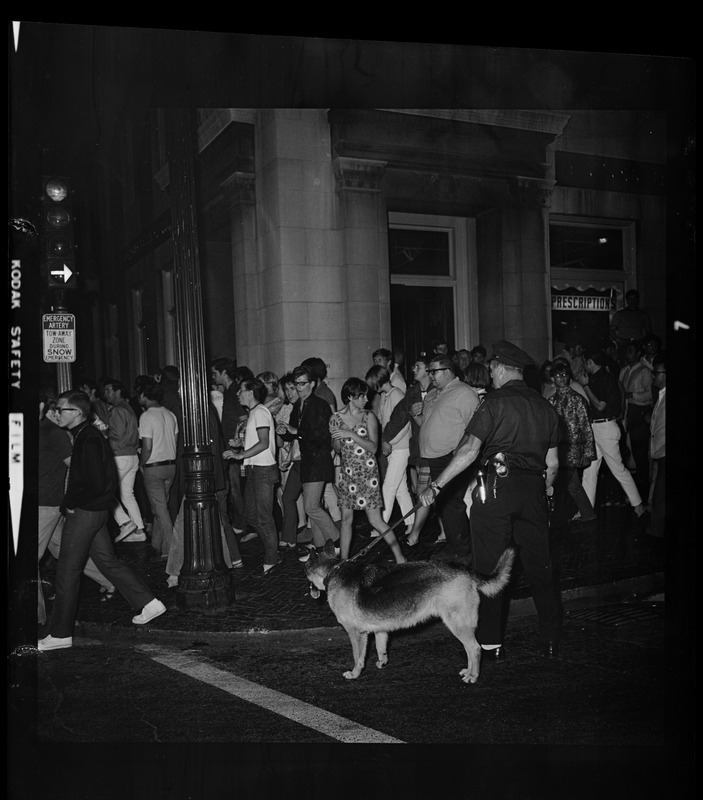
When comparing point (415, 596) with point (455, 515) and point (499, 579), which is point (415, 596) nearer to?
point (499, 579)

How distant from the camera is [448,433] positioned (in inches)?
253

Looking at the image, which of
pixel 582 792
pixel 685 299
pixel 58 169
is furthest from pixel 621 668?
pixel 58 169

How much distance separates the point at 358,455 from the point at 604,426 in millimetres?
2678

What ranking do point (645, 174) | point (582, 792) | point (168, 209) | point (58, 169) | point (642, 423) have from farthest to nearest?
point (642, 423), point (168, 209), point (645, 174), point (58, 169), point (582, 792)

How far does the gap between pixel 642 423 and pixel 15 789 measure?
20.6 feet

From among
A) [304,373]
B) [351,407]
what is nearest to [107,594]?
[304,373]

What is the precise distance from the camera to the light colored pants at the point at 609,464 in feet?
23.9

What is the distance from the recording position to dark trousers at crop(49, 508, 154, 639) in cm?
540

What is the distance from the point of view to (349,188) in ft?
20.6

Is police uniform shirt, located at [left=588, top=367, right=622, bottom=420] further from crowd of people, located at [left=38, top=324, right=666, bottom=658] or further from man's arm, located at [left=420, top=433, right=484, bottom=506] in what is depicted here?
man's arm, located at [left=420, top=433, right=484, bottom=506]

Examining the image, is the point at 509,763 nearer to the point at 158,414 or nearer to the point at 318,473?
the point at 318,473

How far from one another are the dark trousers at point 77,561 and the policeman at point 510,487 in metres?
2.47

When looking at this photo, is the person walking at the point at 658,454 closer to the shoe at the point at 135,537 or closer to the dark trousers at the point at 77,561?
the dark trousers at the point at 77,561

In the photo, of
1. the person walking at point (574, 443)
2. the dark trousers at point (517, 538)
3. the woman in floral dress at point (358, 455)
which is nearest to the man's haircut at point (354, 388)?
the woman in floral dress at point (358, 455)
